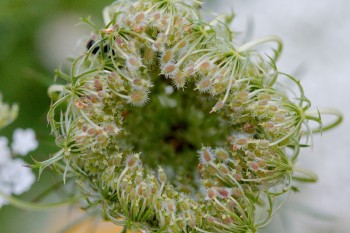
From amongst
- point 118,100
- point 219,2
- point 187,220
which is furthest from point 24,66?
point 187,220

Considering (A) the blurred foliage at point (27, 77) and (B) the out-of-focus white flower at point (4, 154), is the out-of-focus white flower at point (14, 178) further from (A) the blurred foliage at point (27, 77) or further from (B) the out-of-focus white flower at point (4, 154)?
(A) the blurred foliage at point (27, 77)

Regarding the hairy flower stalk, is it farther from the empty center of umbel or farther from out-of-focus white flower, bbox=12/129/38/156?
out-of-focus white flower, bbox=12/129/38/156

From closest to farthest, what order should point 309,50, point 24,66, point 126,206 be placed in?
point 126,206 < point 24,66 < point 309,50

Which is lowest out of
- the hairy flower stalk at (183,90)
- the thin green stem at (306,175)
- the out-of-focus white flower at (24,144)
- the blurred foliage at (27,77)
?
the blurred foliage at (27,77)

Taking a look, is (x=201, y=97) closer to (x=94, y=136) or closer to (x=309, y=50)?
(x=94, y=136)

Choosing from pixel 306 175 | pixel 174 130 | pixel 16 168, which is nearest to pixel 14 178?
pixel 16 168

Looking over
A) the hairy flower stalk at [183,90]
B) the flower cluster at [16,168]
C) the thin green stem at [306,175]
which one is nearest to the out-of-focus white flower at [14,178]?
the flower cluster at [16,168]

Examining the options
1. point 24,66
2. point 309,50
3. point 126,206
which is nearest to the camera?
point 126,206
